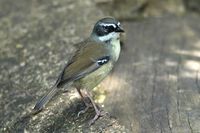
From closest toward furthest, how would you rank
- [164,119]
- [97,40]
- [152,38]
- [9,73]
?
1. [164,119]
2. [97,40]
3. [9,73]
4. [152,38]

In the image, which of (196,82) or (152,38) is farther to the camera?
(152,38)

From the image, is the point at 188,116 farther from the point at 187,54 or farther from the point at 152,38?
the point at 152,38

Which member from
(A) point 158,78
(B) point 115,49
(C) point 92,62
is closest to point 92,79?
(C) point 92,62

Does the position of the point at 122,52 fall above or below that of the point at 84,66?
below

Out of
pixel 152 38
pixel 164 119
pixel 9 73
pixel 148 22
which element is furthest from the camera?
pixel 148 22

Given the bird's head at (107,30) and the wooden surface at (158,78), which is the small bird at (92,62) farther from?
the wooden surface at (158,78)

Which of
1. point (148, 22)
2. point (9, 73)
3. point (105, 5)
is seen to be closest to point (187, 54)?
point (148, 22)

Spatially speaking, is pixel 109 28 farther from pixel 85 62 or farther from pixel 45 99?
pixel 45 99
